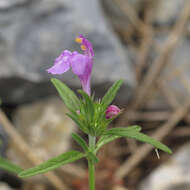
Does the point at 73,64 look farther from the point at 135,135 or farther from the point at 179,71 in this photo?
the point at 179,71

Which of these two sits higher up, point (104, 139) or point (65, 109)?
point (104, 139)

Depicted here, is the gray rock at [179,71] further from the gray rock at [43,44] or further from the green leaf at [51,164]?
the green leaf at [51,164]

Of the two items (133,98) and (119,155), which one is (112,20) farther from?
(119,155)

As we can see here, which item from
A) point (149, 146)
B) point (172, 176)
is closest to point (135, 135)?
point (172, 176)

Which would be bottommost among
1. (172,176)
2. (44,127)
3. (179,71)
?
(172,176)

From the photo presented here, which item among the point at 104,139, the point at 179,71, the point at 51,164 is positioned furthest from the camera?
the point at 179,71

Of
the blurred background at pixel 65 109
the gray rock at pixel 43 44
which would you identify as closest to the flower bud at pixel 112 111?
the blurred background at pixel 65 109

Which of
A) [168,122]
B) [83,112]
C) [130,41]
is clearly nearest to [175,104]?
[168,122]

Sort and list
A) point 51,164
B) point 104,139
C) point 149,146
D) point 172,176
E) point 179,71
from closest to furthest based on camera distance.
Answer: point 51,164 < point 104,139 < point 172,176 < point 149,146 < point 179,71
